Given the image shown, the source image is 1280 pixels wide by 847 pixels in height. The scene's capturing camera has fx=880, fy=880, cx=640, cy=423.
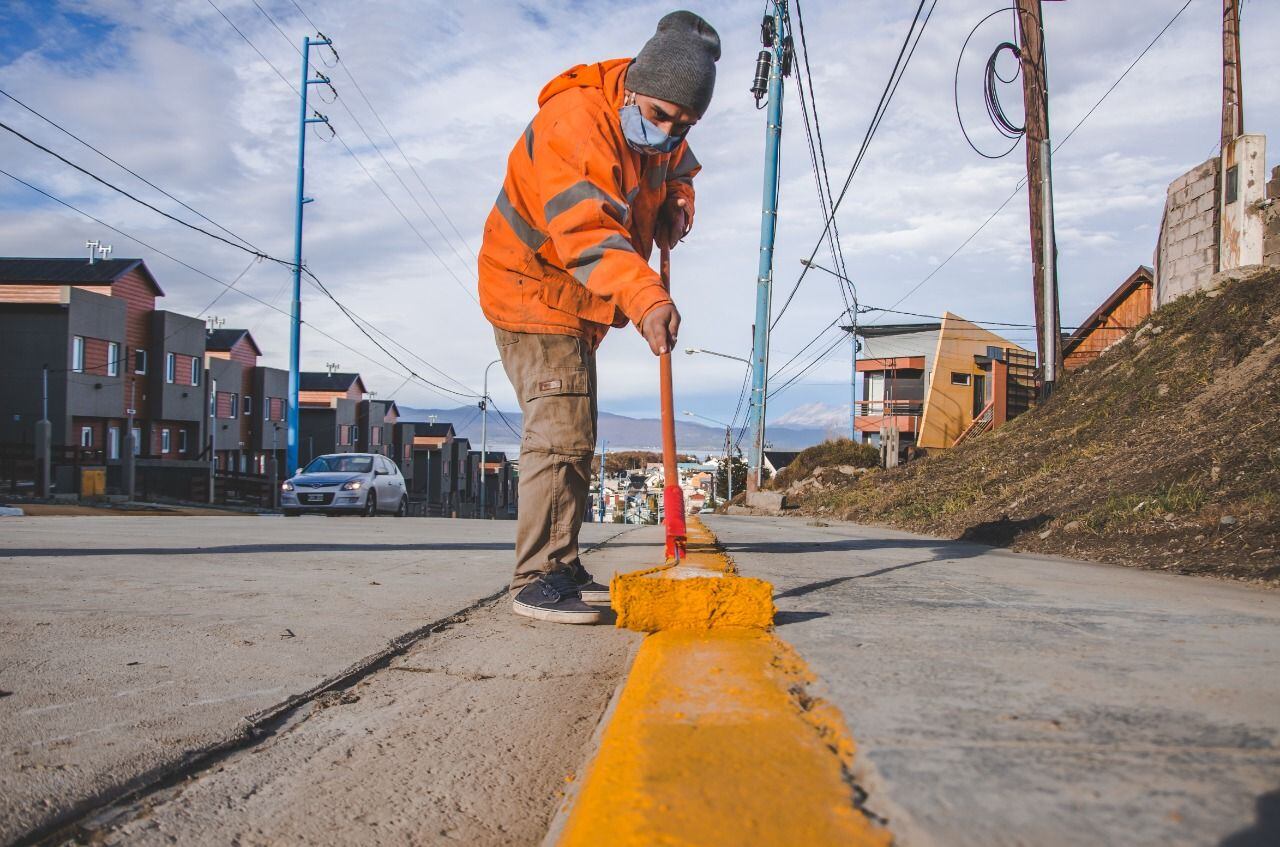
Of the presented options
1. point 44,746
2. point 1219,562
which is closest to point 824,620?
point 44,746

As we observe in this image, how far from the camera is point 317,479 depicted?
1638 cm

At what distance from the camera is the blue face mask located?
284 cm

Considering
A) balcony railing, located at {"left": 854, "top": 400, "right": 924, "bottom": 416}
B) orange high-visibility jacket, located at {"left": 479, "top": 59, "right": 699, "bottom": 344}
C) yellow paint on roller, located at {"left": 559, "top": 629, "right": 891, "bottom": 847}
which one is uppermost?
balcony railing, located at {"left": 854, "top": 400, "right": 924, "bottom": 416}

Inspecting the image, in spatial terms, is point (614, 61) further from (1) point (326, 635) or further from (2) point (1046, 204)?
(2) point (1046, 204)

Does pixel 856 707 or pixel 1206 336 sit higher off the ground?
pixel 1206 336

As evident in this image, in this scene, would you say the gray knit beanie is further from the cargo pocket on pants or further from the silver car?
the silver car

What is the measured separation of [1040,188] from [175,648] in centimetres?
1648

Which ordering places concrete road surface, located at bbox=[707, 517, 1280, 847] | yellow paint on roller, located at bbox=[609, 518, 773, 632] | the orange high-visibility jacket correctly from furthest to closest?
the orange high-visibility jacket → yellow paint on roller, located at bbox=[609, 518, 773, 632] → concrete road surface, located at bbox=[707, 517, 1280, 847]

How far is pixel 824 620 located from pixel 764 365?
61.8 feet

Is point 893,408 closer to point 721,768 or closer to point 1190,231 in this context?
point 1190,231

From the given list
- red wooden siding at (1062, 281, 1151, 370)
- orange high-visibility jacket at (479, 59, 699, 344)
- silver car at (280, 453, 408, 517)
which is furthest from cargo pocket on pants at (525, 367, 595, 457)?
red wooden siding at (1062, 281, 1151, 370)

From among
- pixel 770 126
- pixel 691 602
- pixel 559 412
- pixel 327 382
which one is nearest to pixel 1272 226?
pixel 770 126

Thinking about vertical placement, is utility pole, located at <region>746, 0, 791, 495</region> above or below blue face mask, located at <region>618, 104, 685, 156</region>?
above

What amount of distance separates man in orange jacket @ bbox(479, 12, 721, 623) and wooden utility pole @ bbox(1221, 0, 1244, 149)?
44.1ft
